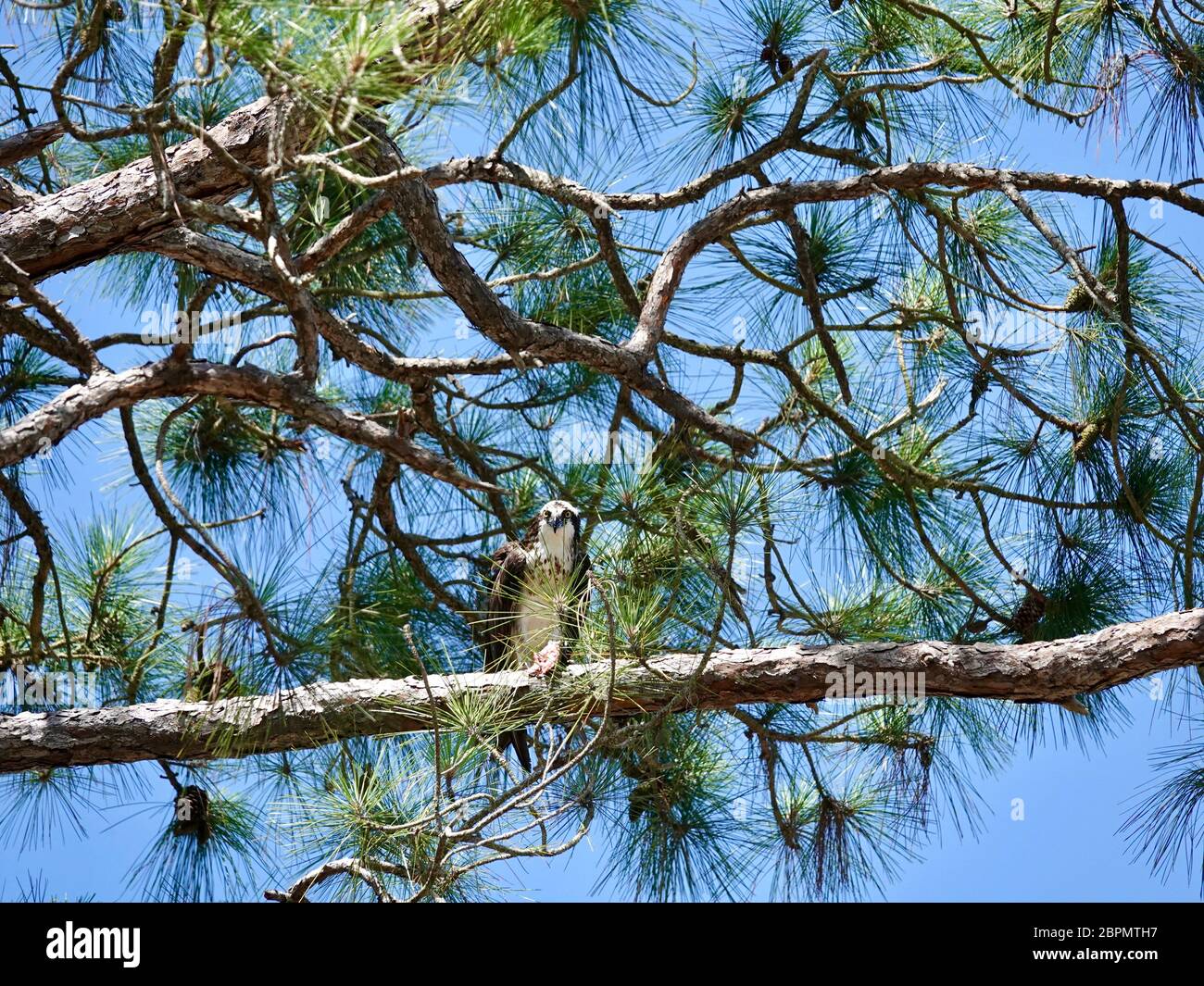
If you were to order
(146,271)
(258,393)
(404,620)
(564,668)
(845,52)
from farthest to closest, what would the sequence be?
(146,271)
(845,52)
(404,620)
(564,668)
(258,393)

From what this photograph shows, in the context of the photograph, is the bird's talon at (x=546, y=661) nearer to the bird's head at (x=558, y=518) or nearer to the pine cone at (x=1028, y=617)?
the bird's head at (x=558, y=518)

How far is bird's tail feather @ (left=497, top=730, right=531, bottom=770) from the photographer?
263 centimetres

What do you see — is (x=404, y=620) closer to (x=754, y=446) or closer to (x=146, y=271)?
(x=754, y=446)

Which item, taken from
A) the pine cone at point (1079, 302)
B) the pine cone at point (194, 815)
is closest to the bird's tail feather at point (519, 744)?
the pine cone at point (194, 815)

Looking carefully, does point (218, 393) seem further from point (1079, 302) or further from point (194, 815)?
point (1079, 302)

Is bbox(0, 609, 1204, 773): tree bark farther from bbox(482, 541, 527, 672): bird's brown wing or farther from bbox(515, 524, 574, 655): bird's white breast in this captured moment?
bbox(482, 541, 527, 672): bird's brown wing

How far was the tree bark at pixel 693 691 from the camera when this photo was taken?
212 cm

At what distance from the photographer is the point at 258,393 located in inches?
73.7

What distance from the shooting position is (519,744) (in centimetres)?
266

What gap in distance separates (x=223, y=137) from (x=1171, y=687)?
6.92 feet

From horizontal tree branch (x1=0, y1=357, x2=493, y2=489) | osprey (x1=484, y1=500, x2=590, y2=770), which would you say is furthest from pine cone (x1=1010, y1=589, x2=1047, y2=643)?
horizontal tree branch (x1=0, y1=357, x2=493, y2=489)

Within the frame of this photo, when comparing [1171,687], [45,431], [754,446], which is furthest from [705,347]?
[45,431]

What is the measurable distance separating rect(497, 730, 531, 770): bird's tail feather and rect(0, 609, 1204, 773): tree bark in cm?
39

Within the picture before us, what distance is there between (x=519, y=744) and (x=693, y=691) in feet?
2.25
